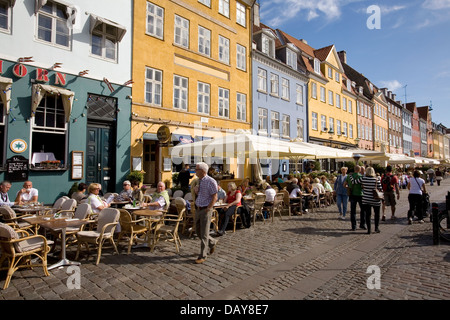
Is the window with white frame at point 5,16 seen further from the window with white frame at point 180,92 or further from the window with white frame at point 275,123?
the window with white frame at point 275,123

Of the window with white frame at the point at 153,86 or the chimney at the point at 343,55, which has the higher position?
the chimney at the point at 343,55

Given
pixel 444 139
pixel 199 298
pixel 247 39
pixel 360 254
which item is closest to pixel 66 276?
pixel 199 298

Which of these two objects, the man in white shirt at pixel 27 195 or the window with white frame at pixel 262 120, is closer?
the man in white shirt at pixel 27 195

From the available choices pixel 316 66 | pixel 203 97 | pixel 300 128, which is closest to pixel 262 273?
pixel 203 97

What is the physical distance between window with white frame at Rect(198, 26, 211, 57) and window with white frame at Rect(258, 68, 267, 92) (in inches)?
205

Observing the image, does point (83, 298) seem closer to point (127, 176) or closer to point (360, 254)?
point (360, 254)

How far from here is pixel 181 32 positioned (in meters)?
15.0

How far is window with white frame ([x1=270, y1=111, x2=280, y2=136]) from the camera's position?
21375mm

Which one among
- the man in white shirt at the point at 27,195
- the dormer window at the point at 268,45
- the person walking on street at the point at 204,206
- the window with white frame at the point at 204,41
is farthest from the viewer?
the dormer window at the point at 268,45

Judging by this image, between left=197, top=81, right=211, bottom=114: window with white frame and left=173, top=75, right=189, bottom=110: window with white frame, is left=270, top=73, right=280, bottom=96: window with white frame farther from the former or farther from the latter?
left=173, top=75, right=189, bottom=110: window with white frame

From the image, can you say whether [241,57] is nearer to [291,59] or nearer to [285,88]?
[285,88]

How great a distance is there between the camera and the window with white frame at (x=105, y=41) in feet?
37.8

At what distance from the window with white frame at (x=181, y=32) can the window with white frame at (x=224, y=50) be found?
9.02 ft

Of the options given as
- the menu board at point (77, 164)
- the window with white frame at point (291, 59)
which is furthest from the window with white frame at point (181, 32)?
the window with white frame at point (291, 59)
